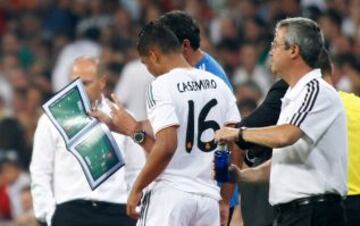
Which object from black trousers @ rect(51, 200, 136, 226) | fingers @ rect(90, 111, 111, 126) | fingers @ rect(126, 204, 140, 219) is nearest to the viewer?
fingers @ rect(126, 204, 140, 219)

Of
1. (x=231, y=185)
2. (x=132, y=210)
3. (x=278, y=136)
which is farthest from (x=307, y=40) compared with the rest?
(x=132, y=210)

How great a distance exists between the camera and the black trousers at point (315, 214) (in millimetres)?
6746

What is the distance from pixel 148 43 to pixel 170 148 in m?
0.64

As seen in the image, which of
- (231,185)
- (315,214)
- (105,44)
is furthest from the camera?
(105,44)

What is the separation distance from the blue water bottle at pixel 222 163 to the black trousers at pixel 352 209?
3.22 feet

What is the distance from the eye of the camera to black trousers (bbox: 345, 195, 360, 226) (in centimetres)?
760

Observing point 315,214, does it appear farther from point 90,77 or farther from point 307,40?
point 90,77

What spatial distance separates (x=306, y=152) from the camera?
6727 millimetres

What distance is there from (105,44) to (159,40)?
26.8 ft

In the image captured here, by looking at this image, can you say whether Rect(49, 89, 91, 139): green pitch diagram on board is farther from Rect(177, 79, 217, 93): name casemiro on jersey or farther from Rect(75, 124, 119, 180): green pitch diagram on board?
Rect(177, 79, 217, 93): name casemiro on jersey

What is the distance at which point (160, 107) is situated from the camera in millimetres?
7129

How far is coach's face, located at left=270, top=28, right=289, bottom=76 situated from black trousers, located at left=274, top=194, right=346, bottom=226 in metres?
0.71

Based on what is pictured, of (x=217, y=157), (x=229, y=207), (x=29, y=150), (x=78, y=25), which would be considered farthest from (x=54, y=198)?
(x=78, y=25)

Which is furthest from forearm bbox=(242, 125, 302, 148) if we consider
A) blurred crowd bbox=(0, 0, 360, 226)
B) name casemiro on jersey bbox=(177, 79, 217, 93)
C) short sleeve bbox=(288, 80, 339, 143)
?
blurred crowd bbox=(0, 0, 360, 226)
